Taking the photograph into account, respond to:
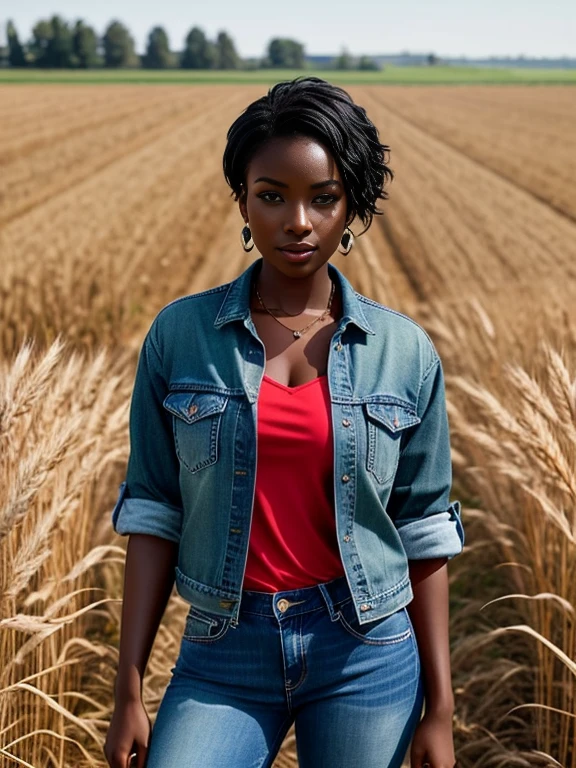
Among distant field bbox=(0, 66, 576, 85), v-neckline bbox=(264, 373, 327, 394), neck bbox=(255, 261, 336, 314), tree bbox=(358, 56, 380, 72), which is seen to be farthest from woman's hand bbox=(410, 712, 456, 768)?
tree bbox=(358, 56, 380, 72)

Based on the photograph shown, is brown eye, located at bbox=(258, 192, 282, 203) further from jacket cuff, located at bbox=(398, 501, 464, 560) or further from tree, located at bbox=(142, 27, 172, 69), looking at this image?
tree, located at bbox=(142, 27, 172, 69)

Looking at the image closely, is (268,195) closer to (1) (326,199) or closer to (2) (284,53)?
(1) (326,199)

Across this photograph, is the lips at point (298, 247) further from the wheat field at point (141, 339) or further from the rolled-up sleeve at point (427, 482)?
the wheat field at point (141, 339)

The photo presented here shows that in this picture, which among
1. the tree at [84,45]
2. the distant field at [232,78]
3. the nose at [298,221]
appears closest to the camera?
the nose at [298,221]

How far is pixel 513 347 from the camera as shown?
16.0ft

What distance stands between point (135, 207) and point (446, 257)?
4696mm

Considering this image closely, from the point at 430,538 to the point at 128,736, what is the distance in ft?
1.90

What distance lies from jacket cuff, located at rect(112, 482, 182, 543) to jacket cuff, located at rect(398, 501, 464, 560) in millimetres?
380

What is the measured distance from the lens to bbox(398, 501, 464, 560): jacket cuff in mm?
1752

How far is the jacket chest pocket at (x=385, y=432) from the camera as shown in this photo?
1682 mm

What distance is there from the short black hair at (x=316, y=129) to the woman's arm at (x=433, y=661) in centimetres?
64

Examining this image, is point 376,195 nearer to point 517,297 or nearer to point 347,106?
point 347,106

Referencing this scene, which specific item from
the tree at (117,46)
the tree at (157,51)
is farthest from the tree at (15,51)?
the tree at (157,51)

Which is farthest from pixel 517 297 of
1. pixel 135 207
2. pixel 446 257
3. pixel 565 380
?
pixel 135 207
